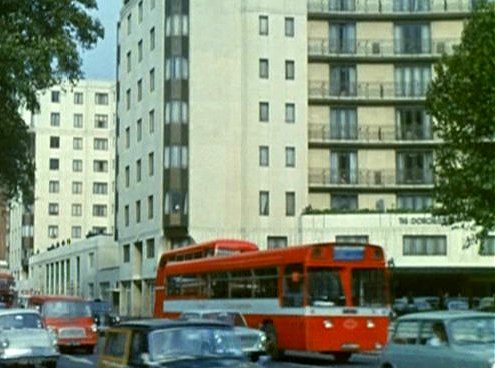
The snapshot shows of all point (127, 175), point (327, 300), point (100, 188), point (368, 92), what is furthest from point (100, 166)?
point (327, 300)

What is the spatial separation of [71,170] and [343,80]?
60.4 m

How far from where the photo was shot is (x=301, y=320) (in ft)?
93.0

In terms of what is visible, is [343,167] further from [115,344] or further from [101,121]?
[101,121]

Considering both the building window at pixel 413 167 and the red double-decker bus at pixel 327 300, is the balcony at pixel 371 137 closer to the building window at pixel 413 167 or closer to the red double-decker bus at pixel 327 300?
the building window at pixel 413 167

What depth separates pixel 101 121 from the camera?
5108 inches

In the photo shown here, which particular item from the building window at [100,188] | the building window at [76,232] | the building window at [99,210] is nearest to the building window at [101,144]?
the building window at [100,188]

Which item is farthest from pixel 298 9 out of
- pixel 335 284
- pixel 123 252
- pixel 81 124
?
pixel 81 124

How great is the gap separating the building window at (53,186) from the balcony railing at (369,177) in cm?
5976

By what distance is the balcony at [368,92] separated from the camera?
73312 mm

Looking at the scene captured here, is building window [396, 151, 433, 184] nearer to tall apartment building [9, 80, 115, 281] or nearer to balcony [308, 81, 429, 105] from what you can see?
balcony [308, 81, 429, 105]

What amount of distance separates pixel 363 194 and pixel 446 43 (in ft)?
38.8

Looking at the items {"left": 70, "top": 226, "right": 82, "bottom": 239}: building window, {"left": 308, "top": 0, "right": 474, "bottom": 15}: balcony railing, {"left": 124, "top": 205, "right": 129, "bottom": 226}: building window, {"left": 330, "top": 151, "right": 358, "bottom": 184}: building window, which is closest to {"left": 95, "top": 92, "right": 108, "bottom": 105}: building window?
{"left": 70, "top": 226, "right": 82, "bottom": 239}: building window

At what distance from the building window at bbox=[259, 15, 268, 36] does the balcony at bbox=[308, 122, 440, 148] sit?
7060 millimetres

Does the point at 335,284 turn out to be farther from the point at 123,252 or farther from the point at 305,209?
the point at 123,252
